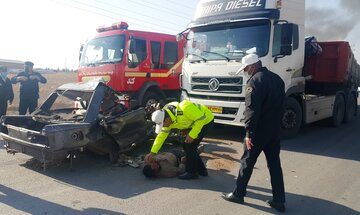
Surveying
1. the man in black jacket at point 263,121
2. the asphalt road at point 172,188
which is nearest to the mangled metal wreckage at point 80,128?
the asphalt road at point 172,188

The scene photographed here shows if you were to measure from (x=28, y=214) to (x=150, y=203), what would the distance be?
1420 millimetres

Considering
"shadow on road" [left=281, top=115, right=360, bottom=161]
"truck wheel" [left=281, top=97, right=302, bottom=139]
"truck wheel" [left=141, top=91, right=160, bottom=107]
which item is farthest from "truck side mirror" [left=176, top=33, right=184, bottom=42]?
"shadow on road" [left=281, top=115, right=360, bottom=161]

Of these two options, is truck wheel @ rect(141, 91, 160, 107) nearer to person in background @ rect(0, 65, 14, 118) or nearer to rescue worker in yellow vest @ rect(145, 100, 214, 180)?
person in background @ rect(0, 65, 14, 118)

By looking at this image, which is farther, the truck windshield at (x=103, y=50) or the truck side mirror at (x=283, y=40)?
the truck windshield at (x=103, y=50)

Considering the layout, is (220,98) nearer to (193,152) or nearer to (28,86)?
(193,152)

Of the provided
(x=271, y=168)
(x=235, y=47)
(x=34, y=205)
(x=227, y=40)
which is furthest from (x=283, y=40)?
(x=34, y=205)

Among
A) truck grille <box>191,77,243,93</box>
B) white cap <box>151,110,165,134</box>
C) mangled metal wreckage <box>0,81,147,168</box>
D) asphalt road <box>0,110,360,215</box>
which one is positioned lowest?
asphalt road <box>0,110,360,215</box>

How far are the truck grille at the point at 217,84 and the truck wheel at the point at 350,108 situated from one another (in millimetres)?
5754

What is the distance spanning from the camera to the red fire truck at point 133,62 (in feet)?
31.0

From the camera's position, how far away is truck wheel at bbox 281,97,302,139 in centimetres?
840

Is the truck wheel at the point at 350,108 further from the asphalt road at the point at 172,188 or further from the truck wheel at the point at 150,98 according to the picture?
the truck wheel at the point at 150,98

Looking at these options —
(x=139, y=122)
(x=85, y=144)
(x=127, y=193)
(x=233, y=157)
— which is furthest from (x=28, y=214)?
(x=233, y=157)

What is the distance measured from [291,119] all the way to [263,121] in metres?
4.57

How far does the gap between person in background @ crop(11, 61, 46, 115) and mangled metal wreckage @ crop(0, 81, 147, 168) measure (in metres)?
2.37
